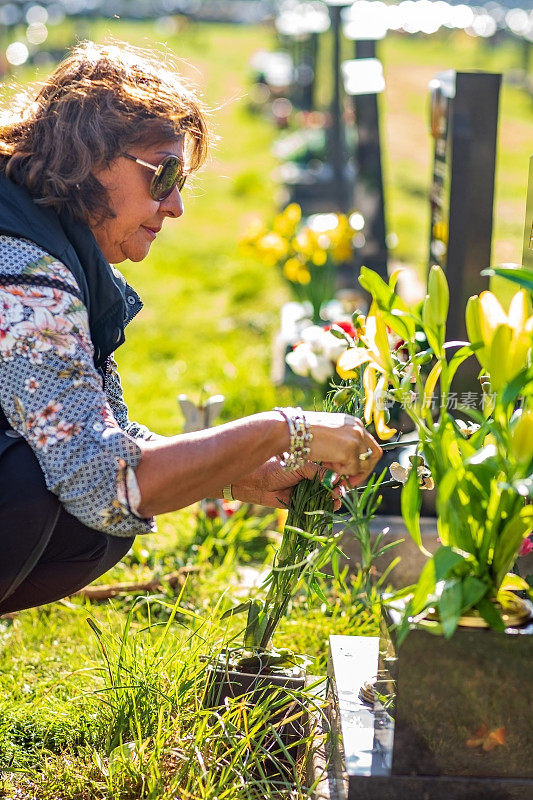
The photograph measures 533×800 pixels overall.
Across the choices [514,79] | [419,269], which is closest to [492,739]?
[419,269]

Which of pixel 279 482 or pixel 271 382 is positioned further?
pixel 271 382

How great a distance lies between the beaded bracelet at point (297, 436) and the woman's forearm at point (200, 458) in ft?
0.04

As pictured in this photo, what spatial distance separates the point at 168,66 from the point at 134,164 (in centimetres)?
36

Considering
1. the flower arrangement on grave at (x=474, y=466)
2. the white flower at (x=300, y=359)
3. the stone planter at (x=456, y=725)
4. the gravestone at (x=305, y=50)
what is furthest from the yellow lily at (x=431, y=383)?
the gravestone at (x=305, y=50)

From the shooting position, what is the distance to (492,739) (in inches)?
67.5

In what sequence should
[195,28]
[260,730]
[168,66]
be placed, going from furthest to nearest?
[195,28], [168,66], [260,730]

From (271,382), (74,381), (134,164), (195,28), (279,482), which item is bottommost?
(271,382)

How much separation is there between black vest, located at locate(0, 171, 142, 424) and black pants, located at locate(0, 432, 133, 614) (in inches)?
12.6

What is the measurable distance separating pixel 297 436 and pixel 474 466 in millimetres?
353

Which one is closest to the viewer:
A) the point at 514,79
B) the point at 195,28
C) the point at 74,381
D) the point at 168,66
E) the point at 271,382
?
the point at 74,381

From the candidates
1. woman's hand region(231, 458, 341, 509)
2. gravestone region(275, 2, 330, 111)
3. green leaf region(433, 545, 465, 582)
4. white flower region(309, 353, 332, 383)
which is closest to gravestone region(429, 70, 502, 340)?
white flower region(309, 353, 332, 383)

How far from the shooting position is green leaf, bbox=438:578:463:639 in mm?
1500

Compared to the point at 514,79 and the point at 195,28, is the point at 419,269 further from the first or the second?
the point at 195,28

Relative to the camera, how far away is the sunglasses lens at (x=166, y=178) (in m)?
2.11
